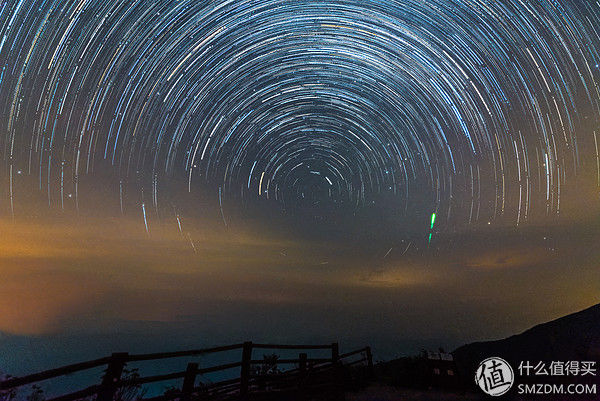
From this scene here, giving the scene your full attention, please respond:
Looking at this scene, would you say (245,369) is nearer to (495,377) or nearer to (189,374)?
(189,374)

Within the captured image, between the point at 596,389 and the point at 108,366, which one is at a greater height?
the point at 108,366

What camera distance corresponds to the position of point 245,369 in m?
8.22

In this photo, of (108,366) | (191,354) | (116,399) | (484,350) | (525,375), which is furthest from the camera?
(484,350)

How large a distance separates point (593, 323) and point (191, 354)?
29022mm

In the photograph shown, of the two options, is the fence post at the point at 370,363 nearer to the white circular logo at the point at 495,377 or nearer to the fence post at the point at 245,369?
the white circular logo at the point at 495,377

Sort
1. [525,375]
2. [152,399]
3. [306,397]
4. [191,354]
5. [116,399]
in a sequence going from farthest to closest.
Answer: [525,375] < [306,397] < [116,399] < [191,354] < [152,399]

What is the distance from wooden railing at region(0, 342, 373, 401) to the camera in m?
4.91

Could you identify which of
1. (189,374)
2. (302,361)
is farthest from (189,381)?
(302,361)

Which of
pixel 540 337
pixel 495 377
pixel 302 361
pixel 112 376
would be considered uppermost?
pixel 540 337

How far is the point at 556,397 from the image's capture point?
10.3m

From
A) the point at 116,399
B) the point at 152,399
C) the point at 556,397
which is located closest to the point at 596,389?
the point at 556,397

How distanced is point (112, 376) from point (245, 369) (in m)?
3.11

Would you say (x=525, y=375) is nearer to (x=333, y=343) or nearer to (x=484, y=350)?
(x=333, y=343)

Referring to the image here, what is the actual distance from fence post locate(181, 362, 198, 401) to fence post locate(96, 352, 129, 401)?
1308 mm
